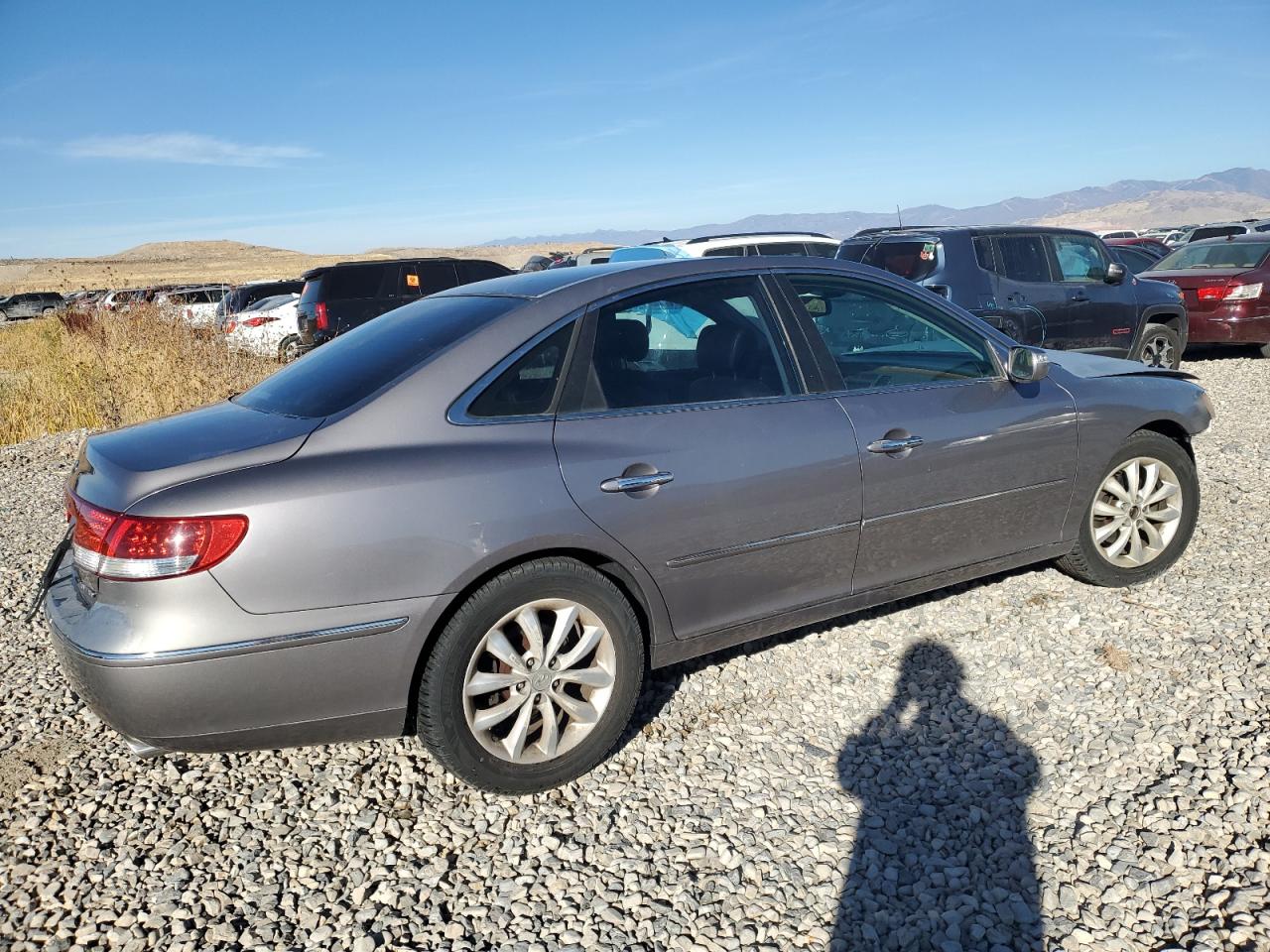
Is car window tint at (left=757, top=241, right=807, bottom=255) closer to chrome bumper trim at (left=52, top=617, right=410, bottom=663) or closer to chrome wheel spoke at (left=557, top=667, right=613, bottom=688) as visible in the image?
chrome wheel spoke at (left=557, top=667, right=613, bottom=688)

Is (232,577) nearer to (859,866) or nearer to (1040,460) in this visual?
(859,866)

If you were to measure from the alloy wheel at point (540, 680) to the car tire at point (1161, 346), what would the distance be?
915 centimetres

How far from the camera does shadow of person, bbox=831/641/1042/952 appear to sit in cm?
240

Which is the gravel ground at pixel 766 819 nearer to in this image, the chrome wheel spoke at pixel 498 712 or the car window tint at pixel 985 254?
the chrome wheel spoke at pixel 498 712

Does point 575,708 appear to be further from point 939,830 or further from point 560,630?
point 939,830

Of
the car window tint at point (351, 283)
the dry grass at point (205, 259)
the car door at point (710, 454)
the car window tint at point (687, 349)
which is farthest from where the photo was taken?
the dry grass at point (205, 259)

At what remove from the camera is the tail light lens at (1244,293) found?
1147 centimetres

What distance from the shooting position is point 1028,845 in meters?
2.68

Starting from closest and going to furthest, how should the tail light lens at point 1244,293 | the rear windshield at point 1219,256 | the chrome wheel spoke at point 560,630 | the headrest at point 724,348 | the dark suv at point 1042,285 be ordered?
1. the chrome wheel spoke at point 560,630
2. the headrest at point 724,348
3. the dark suv at point 1042,285
4. the tail light lens at point 1244,293
5. the rear windshield at point 1219,256

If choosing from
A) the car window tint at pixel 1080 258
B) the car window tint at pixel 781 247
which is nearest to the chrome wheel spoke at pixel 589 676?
the car window tint at pixel 1080 258

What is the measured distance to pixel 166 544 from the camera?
250 cm

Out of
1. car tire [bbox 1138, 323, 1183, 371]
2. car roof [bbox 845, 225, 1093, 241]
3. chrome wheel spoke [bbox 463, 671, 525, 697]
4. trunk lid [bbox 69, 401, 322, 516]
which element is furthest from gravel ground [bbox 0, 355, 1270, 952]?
car tire [bbox 1138, 323, 1183, 371]

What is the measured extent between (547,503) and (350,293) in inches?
548

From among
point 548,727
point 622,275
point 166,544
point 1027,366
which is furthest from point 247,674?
point 1027,366
